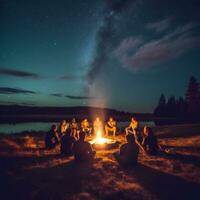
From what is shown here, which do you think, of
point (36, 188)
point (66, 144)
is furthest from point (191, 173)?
point (66, 144)

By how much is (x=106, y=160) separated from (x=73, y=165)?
193 centimetres

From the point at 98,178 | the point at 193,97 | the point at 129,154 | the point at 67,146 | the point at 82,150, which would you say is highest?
the point at 193,97

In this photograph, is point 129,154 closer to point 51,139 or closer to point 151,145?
point 151,145

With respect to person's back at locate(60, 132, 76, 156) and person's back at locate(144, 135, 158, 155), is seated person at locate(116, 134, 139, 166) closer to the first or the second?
person's back at locate(144, 135, 158, 155)

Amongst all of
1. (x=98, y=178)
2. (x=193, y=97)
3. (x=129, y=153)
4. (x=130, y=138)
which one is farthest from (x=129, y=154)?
(x=193, y=97)

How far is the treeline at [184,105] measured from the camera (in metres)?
49.2

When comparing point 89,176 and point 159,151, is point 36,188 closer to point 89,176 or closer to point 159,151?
point 89,176

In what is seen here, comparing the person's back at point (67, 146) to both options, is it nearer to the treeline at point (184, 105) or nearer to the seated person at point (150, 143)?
the seated person at point (150, 143)

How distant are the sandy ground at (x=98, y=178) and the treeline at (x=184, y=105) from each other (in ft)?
129

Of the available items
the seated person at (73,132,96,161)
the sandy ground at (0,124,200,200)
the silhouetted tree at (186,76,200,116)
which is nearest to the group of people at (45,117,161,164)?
the seated person at (73,132,96,161)

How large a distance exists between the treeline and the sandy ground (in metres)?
39.3

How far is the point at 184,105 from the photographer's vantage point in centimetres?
7750

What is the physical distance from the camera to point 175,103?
85125mm

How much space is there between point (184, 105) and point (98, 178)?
74.8m
